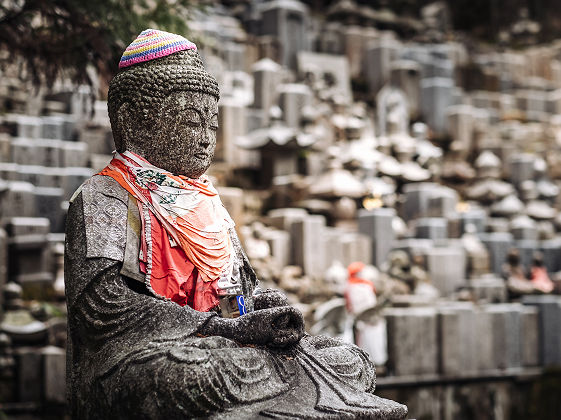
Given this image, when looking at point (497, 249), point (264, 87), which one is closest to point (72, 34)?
point (497, 249)

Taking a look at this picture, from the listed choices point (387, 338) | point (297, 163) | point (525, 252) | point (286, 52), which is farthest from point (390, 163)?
point (387, 338)

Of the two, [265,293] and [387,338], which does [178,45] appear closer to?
[265,293]

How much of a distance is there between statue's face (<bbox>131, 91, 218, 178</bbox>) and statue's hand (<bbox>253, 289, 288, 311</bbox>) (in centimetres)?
67

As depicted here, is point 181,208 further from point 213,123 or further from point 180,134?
point 213,123

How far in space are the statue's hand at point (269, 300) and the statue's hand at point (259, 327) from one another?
0.16 meters

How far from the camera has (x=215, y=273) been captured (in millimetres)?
3736

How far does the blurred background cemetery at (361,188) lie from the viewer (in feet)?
33.1

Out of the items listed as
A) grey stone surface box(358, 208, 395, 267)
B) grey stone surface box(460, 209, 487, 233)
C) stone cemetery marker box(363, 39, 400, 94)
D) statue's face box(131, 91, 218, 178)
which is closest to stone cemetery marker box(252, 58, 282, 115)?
grey stone surface box(358, 208, 395, 267)

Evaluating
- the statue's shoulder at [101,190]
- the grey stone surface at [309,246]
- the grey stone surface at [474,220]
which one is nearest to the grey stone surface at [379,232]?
the grey stone surface at [309,246]

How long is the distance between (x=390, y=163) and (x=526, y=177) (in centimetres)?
358

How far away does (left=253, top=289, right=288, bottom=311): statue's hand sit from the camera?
11.9ft

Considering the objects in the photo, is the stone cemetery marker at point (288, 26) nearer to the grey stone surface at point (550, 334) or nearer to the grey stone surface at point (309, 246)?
the grey stone surface at point (309, 246)

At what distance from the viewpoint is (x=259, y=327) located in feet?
11.2

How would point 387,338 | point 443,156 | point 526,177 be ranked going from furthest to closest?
point 443,156 < point 526,177 < point 387,338
